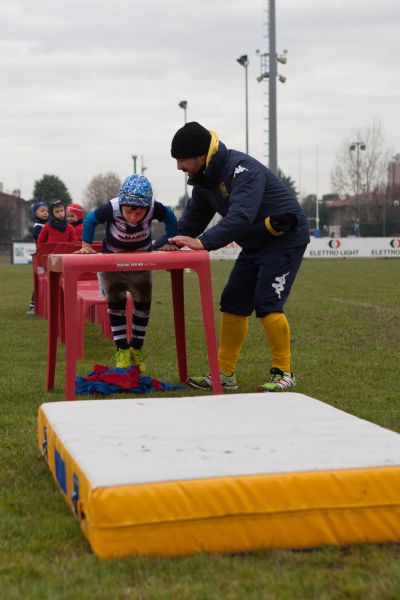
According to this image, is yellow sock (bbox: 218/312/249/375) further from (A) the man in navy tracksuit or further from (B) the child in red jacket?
(B) the child in red jacket

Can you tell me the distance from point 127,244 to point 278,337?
160 centimetres

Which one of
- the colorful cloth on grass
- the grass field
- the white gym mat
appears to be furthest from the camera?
the colorful cloth on grass

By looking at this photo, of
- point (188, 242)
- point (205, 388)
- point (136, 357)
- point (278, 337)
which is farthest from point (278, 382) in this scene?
point (136, 357)

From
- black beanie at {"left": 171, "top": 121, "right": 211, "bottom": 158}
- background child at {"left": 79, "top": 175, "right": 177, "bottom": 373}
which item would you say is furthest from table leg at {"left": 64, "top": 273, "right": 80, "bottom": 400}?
background child at {"left": 79, "top": 175, "right": 177, "bottom": 373}

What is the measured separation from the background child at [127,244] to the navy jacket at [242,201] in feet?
1.22

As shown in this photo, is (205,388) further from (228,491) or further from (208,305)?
(228,491)

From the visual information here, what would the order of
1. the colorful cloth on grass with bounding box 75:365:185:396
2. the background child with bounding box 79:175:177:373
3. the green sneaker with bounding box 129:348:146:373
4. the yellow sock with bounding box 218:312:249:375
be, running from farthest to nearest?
the green sneaker with bounding box 129:348:146:373 → the background child with bounding box 79:175:177:373 → the yellow sock with bounding box 218:312:249:375 → the colorful cloth on grass with bounding box 75:365:185:396

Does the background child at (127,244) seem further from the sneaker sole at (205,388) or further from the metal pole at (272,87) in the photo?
the metal pole at (272,87)

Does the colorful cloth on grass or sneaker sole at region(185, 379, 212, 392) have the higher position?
the colorful cloth on grass

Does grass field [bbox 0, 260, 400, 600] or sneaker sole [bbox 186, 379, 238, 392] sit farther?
sneaker sole [bbox 186, 379, 238, 392]

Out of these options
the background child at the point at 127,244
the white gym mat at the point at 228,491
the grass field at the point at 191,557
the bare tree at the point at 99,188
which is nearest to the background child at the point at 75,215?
the grass field at the point at 191,557

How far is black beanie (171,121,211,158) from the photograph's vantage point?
6.19 meters

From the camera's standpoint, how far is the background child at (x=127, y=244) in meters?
7.03

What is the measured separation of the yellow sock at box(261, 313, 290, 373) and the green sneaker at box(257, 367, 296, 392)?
0.12 ft
